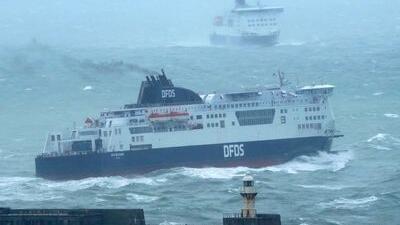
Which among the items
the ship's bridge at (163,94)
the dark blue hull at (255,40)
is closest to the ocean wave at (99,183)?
the ship's bridge at (163,94)

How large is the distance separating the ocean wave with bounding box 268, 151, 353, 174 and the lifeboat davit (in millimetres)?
5916

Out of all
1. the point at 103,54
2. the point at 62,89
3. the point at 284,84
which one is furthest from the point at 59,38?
the point at 284,84

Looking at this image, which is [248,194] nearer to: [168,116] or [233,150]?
[233,150]

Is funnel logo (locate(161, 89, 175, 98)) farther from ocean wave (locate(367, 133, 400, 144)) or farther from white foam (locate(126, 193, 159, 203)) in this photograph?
ocean wave (locate(367, 133, 400, 144))

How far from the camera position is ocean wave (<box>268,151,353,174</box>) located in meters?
72.2

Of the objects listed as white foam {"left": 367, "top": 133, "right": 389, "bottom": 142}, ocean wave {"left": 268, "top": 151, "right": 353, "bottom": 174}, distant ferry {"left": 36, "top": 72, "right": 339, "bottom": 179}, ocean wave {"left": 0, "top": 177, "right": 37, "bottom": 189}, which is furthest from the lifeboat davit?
white foam {"left": 367, "top": 133, "right": 389, "bottom": 142}

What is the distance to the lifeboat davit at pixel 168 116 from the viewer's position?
75562 mm

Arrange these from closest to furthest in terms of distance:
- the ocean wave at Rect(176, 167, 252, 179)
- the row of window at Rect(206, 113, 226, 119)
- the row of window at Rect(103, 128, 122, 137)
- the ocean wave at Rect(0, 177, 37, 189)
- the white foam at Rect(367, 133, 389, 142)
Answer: the ocean wave at Rect(0, 177, 37, 189)
the ocean wave at Rect(176, 167, 252, 179)
the row of window at Rect(103, 128, 122, 137)
the row of window at Rect(206, 113, 226, 119)
the white foam at Rect(367, 133, 389, 142)

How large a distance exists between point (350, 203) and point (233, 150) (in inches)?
604

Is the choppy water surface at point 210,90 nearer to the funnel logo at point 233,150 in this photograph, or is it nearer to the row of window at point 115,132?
the funnel logo at point 233,150

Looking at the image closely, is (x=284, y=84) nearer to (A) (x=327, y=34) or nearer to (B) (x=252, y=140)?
(B) (x=252, y=140)

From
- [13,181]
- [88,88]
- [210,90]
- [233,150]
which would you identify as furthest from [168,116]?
[88,88]

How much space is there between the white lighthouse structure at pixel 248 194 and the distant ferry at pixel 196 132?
1272 inches

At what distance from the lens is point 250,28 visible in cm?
16075
